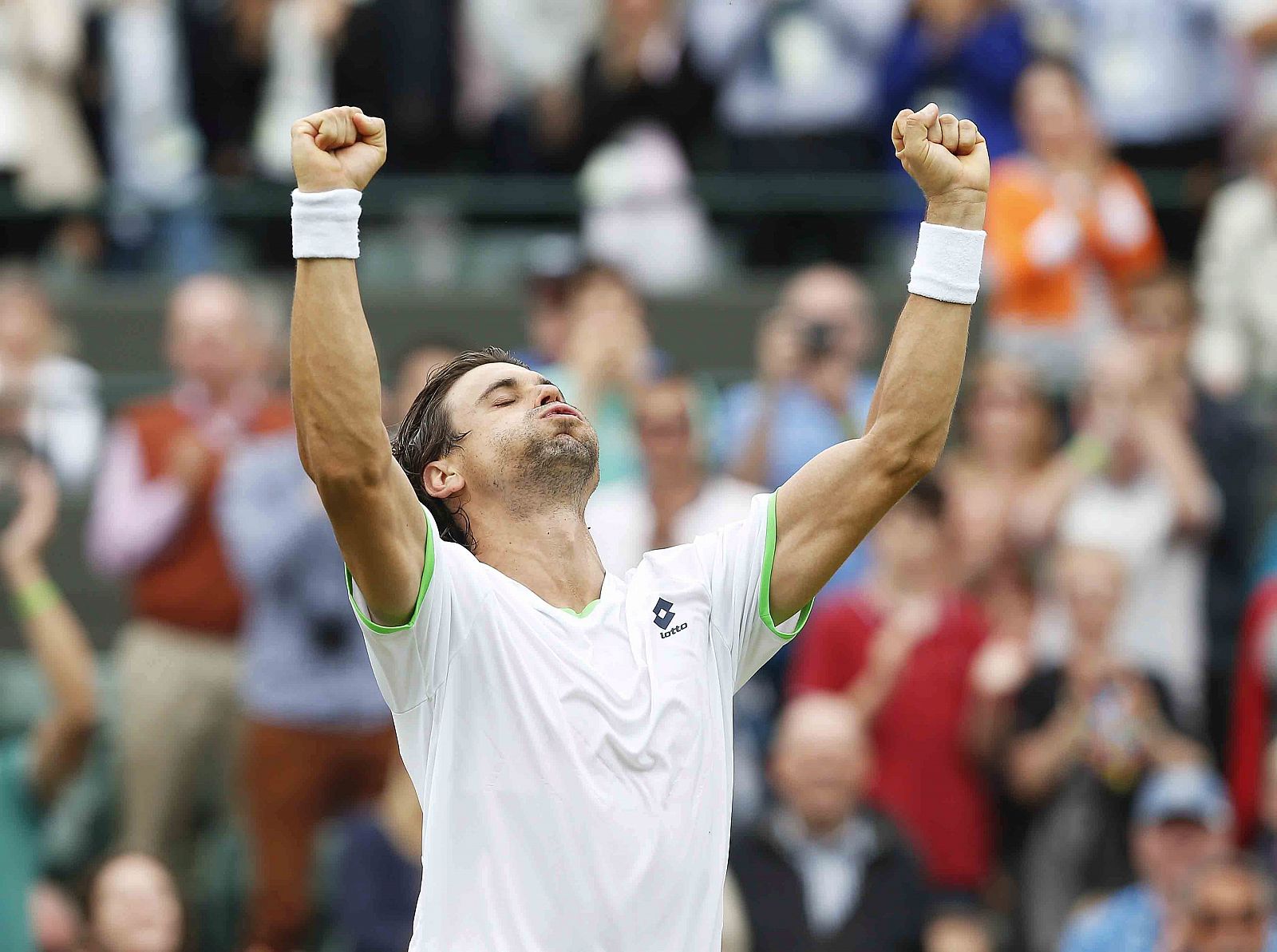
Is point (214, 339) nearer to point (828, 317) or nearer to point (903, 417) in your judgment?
point (828, 317)

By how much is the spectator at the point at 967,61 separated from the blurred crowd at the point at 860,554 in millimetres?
23

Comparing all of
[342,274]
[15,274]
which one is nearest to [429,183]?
[15,274]

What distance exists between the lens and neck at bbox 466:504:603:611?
4297 millimetres

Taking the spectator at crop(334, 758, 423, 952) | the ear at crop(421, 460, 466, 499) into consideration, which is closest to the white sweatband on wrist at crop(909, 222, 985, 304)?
the ear at crop(421, 460, 466, 499)

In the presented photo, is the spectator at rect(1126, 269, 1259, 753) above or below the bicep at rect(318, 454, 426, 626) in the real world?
below

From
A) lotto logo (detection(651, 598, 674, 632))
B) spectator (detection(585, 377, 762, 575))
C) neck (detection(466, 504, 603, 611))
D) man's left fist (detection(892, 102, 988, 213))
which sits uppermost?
man's left fist (detection(892, 102, 988, 213))

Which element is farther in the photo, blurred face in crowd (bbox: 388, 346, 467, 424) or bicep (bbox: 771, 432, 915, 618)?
blurred face in crowd (bbox: 388, 346, 467, 424)

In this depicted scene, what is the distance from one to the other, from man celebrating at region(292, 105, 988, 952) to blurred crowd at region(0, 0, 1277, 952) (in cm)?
366

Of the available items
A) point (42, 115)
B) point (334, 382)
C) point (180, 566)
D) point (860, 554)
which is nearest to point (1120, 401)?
point (860, 554)

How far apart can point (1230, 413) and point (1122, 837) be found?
2.02 metres

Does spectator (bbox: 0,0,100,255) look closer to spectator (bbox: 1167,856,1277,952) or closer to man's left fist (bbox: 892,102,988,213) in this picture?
spectator (bbox: 1167,856,1277,952)

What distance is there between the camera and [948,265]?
169 inches

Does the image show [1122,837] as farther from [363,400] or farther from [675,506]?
[363,400]

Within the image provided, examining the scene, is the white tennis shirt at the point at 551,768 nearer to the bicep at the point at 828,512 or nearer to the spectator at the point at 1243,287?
the bicep at the point at 828,512
